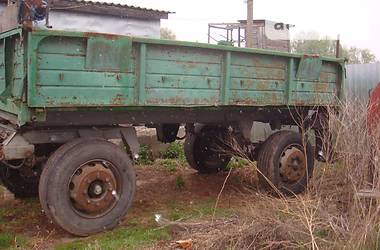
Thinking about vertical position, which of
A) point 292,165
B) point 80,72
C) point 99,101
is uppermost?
point 80,72

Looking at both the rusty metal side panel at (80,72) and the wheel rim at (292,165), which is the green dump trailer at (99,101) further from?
the wheel rim at (292,165)

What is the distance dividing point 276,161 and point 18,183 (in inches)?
128

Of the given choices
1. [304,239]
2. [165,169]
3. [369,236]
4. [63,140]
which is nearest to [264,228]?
[304,239]

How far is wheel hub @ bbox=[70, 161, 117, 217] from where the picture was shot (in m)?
4.62

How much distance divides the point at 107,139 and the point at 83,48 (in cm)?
109

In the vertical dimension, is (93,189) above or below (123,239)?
above

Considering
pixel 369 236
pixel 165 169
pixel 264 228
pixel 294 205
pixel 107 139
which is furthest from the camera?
pixel 165 169

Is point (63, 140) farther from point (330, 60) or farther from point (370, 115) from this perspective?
point (330, 60)

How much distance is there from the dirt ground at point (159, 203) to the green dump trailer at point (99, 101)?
28 centimetres

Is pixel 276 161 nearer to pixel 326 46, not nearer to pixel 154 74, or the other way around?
pixel 154 74

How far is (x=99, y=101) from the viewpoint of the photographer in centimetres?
457

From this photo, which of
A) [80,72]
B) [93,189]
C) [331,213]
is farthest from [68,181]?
[331,213]

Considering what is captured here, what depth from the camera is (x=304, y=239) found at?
12.5ft

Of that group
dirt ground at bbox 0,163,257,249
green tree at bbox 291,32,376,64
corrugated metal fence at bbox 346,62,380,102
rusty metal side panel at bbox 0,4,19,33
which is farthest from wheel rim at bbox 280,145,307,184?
green tree at bbox 291,32,376,64
